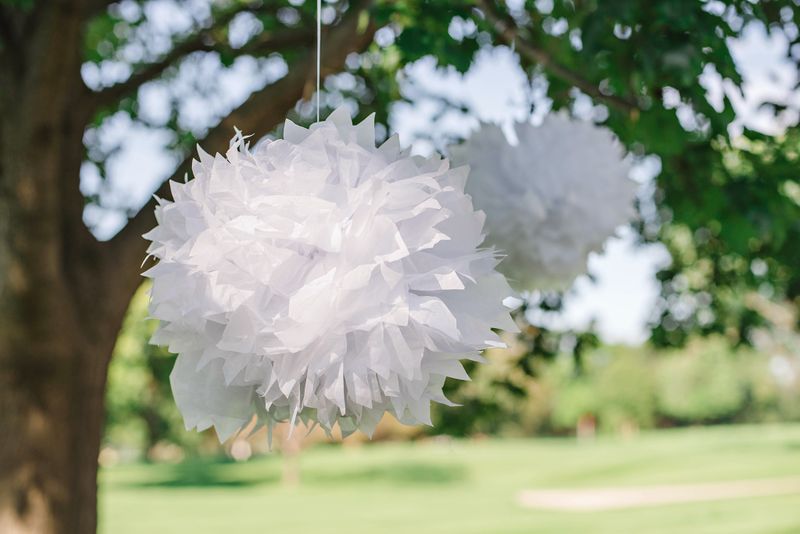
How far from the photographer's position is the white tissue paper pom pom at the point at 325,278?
3.85ft

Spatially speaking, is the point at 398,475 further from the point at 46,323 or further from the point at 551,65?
the point at 551,65

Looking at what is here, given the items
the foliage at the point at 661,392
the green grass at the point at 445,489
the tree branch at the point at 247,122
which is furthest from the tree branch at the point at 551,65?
the foliage at the point at 661,392

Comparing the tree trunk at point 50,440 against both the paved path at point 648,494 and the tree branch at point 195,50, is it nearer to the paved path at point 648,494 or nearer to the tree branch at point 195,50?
the tree branch at point 195,50

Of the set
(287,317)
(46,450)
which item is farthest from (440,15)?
(46,450)

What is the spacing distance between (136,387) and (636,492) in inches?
421

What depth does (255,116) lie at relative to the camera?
3611 millimetres

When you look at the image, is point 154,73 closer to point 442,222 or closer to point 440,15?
point 440,15

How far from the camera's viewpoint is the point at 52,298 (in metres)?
3.54

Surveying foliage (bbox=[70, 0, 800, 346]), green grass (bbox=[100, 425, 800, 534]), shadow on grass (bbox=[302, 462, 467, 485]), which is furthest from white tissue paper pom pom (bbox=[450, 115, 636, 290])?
shadow on grass (bbox=[302, 462, 467, 485])

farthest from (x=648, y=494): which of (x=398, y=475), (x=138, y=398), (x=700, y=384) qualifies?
(x=700, y=384)

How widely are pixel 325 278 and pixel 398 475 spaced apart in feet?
66.8

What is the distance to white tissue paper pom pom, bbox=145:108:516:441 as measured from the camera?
1174 mm

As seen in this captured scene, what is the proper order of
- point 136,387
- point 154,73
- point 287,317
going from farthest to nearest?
point 136,387
point 154,73
point 287,317

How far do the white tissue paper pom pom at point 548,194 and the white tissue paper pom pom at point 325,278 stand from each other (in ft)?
2.26
